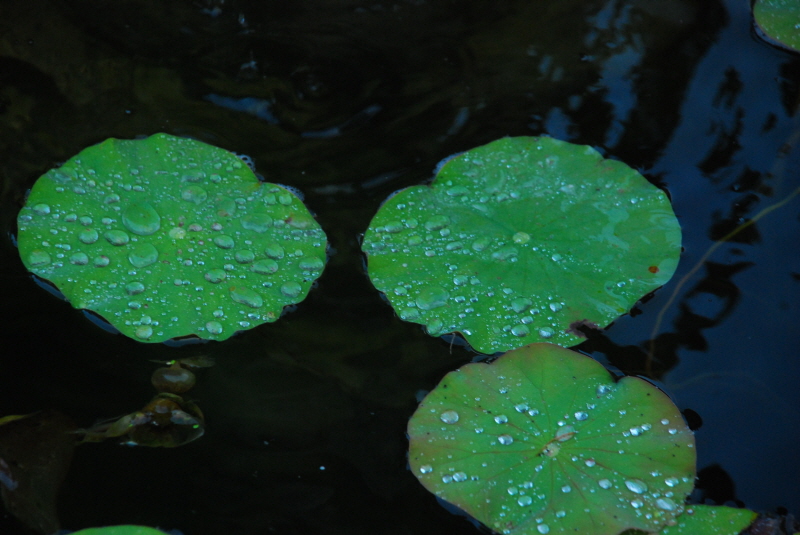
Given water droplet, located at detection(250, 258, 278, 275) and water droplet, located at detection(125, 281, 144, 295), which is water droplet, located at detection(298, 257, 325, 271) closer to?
water droplet, located at detection(250, 258, 278, 275)

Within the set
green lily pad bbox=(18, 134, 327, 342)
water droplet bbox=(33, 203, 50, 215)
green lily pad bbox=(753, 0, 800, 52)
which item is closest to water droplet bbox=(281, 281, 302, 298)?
green lily pad bbox=(18, 134, 327, 342)

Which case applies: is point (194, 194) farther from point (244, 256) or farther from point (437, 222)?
point (437, 222)

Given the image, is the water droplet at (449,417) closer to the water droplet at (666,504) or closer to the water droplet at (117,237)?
the water droplet at (666,504)

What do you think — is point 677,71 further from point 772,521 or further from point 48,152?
point 48,152

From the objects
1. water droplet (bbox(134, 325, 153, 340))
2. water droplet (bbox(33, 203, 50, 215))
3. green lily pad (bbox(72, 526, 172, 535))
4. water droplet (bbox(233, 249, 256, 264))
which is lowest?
green lily pad (bbox(72, 526, 172, 535))

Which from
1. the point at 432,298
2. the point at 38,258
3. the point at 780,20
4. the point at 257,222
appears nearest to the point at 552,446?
the point at 432,298

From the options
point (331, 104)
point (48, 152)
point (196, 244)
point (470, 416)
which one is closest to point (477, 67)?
point (331, 104)
